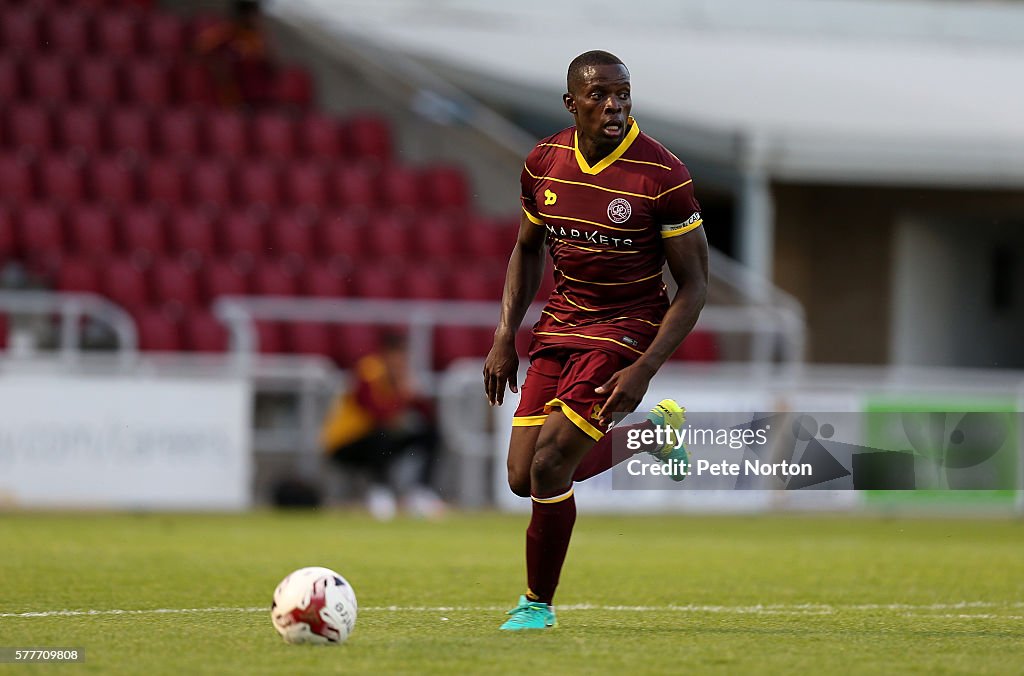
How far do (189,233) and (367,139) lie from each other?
9.76 feet

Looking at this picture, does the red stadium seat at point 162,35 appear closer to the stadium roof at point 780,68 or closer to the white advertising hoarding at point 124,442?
the stadium roof at point 780,68

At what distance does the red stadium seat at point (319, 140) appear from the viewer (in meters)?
19.6

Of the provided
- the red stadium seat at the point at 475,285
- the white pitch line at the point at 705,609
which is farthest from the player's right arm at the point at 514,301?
the red stadium seat at the point at 475,285

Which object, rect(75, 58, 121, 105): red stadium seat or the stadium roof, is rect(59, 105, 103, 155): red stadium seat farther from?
the stadium roof

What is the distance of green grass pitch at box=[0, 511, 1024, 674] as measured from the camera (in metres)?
5.84

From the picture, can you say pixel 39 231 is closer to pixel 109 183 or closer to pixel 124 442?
pixel 109 183

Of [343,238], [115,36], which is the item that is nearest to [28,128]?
[115,36]

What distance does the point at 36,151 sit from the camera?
1812cm

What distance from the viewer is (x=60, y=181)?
58.5 ft

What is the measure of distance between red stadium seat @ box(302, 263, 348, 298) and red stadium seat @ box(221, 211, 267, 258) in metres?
0.66

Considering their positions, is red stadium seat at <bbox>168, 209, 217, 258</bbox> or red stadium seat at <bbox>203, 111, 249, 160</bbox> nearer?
red stadium seat at <bbox>168, 209, 217, 258</bbox>

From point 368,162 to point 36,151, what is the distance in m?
3.65

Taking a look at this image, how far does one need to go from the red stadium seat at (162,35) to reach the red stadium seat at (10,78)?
Answer: 5.47 ft

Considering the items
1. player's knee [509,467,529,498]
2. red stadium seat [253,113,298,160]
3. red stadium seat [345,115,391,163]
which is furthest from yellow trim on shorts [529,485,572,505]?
red stadium seat [345,115,391,163]
